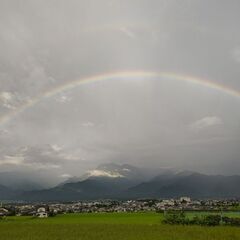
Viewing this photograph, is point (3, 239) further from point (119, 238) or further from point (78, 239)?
point (119, 238)

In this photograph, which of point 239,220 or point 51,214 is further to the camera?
point 51,214

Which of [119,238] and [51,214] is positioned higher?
[51,214]

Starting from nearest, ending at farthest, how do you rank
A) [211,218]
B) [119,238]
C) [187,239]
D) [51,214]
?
1. [187,239]
2. [119,238]
3. [211,218]
4. [51,214]

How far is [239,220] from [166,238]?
51.1 meters

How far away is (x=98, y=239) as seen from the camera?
47.4 meters

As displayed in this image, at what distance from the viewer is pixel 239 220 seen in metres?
94.1

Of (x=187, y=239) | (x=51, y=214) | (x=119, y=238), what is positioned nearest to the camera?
(x=187, y=239)

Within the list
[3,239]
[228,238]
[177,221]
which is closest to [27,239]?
[3,239]

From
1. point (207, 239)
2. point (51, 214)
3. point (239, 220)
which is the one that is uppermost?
point (51, 214)

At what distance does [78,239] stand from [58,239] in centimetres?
235

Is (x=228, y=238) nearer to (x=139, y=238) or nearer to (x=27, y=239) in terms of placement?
(x=139, y=238)

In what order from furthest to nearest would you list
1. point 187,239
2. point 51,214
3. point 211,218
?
point 51,214 < point 211,218 < point 187,239

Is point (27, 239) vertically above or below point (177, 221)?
below

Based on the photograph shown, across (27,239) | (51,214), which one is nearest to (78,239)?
(27,239)
